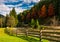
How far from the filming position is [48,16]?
117 m

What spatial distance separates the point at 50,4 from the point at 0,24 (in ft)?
90.3

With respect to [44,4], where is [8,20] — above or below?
below

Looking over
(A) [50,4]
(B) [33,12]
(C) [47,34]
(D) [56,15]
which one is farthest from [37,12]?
(C) [47,34]

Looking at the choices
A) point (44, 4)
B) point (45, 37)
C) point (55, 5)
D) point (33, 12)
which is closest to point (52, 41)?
point (45, 37)

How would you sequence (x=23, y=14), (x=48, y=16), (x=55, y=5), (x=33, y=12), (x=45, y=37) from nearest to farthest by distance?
(x=45, y=37), (x=55, y=5), (x=48, y=16), (x=33, y=12), (x=23, y=14)

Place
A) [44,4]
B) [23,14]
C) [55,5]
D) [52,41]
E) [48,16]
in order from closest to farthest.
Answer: [52,41]
[55,5]
[48,16]
[44,4]
[23,14]

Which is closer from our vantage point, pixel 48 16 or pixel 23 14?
pixel 48 16

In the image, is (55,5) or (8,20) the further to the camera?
(8,20)

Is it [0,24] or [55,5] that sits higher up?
[55,5]

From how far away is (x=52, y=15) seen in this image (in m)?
113

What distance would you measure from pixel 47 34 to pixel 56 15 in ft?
273

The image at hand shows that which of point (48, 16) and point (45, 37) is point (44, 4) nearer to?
point (48, 16)

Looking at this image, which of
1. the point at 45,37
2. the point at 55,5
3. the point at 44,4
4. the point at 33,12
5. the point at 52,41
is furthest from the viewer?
the point at 33,12

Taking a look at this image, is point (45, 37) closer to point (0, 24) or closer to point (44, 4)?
point (0, 24)
